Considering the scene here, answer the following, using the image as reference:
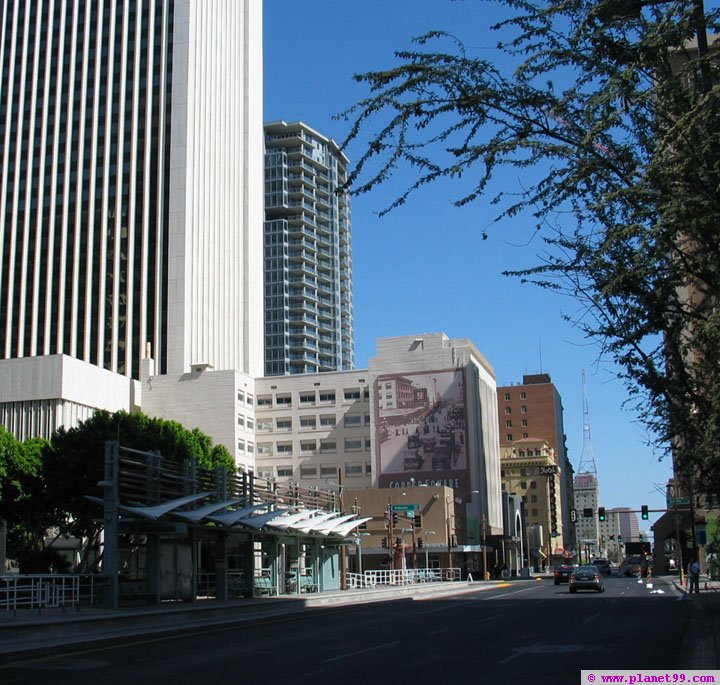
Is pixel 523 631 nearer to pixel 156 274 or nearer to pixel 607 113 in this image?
pixel 607 113

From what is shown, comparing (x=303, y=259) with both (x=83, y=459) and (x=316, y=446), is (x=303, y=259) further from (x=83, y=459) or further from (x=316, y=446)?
(x=83, y=459)

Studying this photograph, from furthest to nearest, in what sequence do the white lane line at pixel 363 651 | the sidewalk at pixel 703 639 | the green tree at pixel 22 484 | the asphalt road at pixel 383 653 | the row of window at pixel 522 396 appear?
the row of window at pixel 522 396 < the green tree at pixel 22 484 < the white lane line at pixel 363 651 < the sidewalk at pixel 703 639 < the asphalt road at pixel 383 653

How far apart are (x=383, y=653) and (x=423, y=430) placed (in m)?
92.4

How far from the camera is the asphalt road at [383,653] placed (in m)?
14.2

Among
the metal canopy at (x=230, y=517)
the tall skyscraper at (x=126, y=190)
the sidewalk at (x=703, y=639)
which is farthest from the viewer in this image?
the tall skyscraper at (x=126, y=190)

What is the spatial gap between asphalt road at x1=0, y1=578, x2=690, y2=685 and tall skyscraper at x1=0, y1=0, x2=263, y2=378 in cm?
7914

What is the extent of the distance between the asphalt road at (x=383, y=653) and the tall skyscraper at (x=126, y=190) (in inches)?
→ 3116

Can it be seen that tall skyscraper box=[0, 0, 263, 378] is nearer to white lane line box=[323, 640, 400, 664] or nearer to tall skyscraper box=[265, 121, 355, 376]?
tall skyscraper box=[265, 121, 355, 376]

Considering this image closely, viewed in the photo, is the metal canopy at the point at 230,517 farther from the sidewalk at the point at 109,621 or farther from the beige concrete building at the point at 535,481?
the beige concrete building at the point at 535,481

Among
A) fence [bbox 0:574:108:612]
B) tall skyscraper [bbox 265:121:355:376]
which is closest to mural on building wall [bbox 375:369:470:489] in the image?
tall skyscraper [bbox 265:121:355:376]

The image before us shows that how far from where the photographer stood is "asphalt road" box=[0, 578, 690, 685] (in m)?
14.2

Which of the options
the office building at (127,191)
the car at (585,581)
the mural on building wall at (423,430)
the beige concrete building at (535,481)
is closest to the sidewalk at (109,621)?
the car at (585,581)

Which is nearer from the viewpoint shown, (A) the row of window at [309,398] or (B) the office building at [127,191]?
(B) the office building at [127,191]

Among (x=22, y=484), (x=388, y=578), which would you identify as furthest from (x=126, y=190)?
(x=388, y=578)
